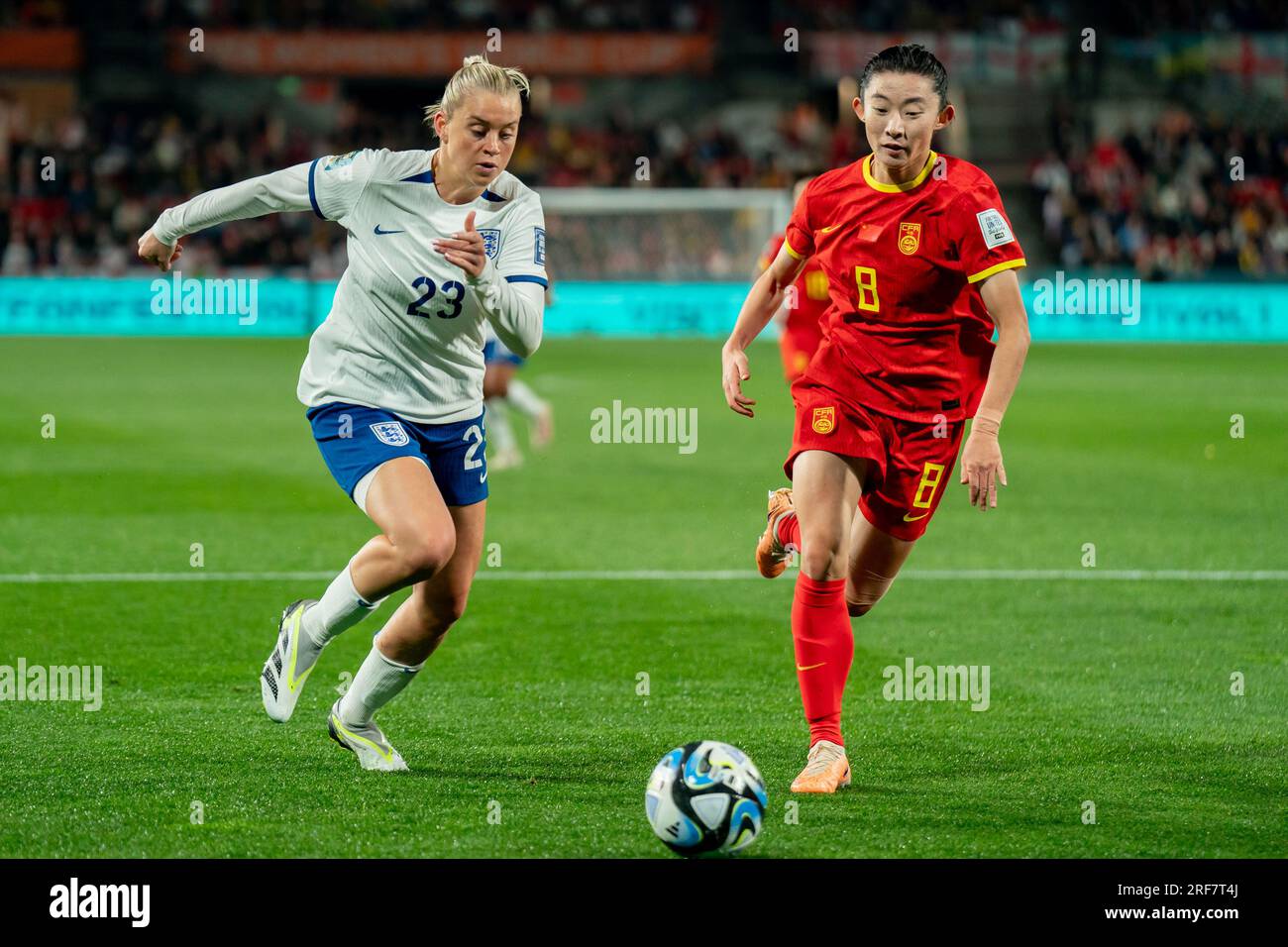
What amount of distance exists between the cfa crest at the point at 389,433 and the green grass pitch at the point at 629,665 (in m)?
1.00

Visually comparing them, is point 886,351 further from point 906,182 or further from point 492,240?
point 492,240

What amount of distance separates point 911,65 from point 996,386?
991 millimetres

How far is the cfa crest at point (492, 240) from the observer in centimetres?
525

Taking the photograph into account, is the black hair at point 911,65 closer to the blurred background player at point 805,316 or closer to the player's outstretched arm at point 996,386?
the player's outstretched arm at point 996,386

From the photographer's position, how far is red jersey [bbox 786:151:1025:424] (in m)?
5.43

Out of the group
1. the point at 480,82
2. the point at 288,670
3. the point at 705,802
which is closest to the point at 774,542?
the point at 288,670

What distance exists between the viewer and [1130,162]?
33375mm

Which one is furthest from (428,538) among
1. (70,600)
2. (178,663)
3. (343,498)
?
(343,498)

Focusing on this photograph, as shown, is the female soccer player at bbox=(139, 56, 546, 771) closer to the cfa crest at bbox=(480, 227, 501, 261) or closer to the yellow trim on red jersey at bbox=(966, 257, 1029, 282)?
the cfa crest at bbox=(480, 227, 501, 261)

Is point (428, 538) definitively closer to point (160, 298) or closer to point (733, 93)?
point (160, 298)

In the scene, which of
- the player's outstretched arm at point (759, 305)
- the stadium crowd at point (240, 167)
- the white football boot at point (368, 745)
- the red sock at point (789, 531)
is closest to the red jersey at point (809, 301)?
the red sock at point (789, 531)

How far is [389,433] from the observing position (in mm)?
5289

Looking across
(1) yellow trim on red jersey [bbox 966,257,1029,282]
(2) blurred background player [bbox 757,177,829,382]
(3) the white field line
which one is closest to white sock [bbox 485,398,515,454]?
(3) the white field line

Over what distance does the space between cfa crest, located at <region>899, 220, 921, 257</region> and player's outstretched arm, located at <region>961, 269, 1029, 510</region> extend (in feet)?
0.94
